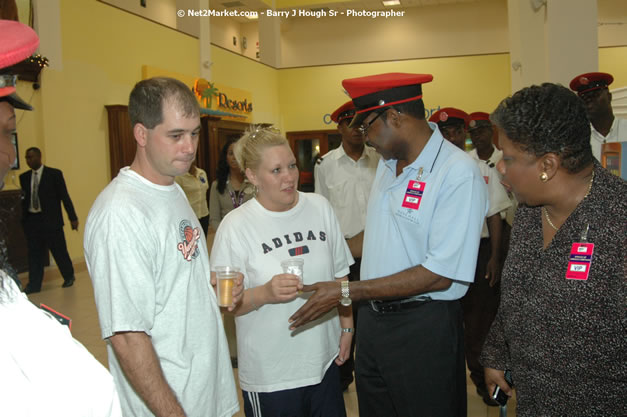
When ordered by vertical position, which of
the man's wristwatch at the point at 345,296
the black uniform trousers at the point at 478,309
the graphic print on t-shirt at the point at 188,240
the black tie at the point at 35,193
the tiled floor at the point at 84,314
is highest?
the black tie at the point at 35,193

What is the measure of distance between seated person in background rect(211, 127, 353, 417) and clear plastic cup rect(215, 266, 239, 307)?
226mm

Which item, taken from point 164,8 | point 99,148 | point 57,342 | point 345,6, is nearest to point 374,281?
point 57,342

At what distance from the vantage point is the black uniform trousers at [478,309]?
364 centimetres

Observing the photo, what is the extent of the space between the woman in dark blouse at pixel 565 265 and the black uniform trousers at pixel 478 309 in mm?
2145

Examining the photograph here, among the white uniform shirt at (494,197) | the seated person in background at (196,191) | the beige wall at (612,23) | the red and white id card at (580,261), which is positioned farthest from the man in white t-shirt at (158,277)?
the beige wall at (612,23)

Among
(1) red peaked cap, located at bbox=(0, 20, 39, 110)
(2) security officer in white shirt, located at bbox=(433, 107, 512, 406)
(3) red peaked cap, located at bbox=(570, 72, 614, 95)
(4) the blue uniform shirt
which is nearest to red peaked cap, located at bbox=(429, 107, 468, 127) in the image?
(2) security officer in white shirt, located at bbox=(433, 107, 512, 406)

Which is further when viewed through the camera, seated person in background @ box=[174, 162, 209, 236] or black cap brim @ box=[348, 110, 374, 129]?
seated person in background @ box=[174, 162, 209, 236]

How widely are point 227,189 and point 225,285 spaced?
3.33 meters

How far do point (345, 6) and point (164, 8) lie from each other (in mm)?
5493

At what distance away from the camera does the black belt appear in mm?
1999

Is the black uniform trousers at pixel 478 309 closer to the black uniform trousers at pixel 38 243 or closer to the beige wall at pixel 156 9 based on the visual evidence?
the black uniform trousers at pixel 38 243

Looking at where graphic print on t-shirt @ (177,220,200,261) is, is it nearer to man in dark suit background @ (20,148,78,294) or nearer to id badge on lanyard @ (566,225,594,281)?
id badge on lanyard @ (566,225,594,281)

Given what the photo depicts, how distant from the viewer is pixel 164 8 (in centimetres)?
1346

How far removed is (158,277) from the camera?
1.50 meters
